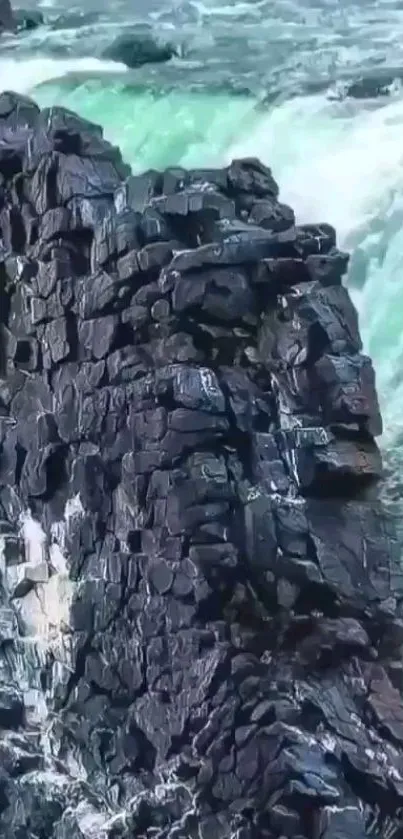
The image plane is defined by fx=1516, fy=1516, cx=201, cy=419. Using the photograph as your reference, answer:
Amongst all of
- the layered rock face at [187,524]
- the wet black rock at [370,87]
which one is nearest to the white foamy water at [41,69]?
the layered rock face at [187,524]

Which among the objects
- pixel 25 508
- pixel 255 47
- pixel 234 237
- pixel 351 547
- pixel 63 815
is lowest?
Result: pixel 63 815

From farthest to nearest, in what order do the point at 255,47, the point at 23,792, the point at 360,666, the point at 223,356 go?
the point at 255,47
the point at 23,792
the point at 223,356
the point at 360,666

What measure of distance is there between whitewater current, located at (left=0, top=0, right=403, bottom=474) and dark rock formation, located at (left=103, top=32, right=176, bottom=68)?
0.05 m

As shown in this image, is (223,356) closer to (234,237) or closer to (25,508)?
(234,237)

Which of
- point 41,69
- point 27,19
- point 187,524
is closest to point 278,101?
point 41,69

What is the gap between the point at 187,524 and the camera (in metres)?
5.27

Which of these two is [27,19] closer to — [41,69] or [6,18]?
[6,18]

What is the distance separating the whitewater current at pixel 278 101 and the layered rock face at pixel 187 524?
6.1 inches

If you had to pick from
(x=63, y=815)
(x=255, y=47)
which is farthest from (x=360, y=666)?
(x=255, y=47)

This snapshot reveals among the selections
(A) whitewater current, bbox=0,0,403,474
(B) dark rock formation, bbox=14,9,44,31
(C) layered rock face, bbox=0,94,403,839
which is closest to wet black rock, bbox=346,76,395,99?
(A) whitewater current, bbox=0,0,403,474

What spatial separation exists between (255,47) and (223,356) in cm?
189

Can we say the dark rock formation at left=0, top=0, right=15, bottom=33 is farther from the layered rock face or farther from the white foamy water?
the layered rock face

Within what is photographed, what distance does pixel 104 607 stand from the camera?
18.2 feet

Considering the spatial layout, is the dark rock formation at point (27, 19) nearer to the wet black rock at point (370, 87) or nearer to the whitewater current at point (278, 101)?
the whitewater current at point (278, 101)
